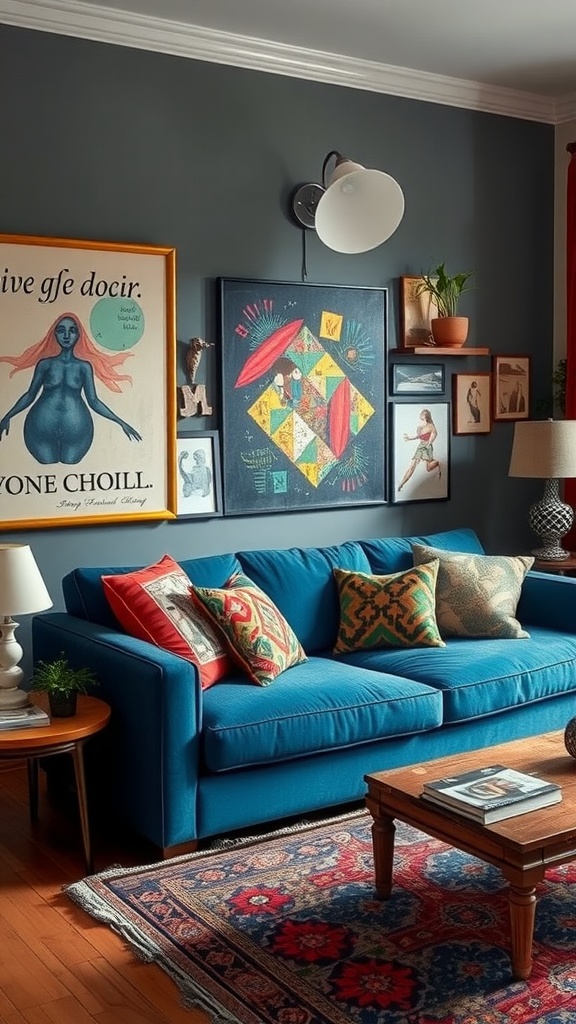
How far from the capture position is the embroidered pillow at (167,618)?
352cm

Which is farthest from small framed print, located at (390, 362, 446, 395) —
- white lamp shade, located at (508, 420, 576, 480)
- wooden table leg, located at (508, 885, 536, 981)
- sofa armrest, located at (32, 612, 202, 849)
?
wooden table leg, located at (508, 885, 536, 981)

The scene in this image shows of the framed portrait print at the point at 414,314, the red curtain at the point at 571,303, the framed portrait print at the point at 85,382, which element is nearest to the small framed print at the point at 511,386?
the red curtain at the point at 571,303

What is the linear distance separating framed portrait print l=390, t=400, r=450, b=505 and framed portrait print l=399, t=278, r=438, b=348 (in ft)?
0.91

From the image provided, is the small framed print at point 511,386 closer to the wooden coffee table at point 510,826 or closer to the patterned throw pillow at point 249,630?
the patterned throw pillow at point 249,630

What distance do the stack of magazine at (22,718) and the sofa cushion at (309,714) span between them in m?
0.47

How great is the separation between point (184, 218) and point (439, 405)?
1.50 meters

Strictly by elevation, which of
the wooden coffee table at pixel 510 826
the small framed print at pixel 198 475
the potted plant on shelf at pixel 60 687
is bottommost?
the wooden coffee table at pixel 510 826

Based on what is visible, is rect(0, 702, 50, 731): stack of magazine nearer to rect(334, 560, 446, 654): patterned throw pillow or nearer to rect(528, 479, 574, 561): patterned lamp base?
rect(334, 560, 446, 654): patterned throw pillow

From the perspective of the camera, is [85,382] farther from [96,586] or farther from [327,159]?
[327,159]

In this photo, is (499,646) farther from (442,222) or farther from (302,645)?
(442,222)

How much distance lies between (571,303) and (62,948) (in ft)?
12.4

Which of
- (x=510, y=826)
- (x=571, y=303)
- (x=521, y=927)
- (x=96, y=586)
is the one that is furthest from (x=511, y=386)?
(x=521, y=927)

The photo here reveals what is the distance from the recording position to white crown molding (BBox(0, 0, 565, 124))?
3975mm

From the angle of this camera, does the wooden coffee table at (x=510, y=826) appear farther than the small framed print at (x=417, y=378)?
No
